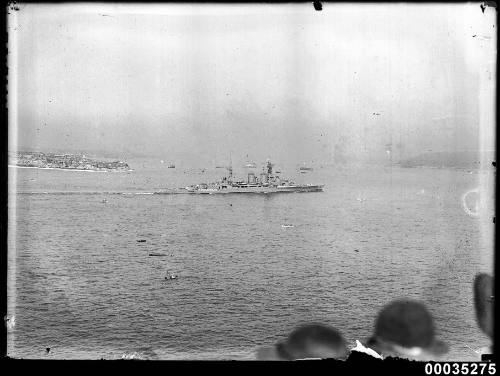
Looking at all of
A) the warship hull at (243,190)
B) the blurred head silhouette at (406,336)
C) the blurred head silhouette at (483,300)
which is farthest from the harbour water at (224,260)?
the blurred head silhouette at (483,300)

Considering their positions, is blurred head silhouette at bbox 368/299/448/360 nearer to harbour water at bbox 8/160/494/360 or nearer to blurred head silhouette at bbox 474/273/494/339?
blurred head silhouette at bbox 474/273/494/339

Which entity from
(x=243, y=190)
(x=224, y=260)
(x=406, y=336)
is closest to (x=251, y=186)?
(x=243, y=190)

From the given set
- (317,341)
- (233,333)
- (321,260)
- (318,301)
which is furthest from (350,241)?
(317,341)

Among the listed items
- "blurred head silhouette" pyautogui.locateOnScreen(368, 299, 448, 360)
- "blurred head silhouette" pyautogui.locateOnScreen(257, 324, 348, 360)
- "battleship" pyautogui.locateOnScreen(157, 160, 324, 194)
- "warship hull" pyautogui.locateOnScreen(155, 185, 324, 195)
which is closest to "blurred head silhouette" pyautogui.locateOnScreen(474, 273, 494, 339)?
"blurred head silhouette" pyautogui.locateOnScreen(368, 299, 448, 360)

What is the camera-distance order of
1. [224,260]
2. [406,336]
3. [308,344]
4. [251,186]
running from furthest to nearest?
[251,186] < [224,260] < [308,344] < [406,336]

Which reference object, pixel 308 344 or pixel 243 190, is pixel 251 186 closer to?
pixel 243 190

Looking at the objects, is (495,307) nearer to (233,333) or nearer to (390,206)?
(233,333)
